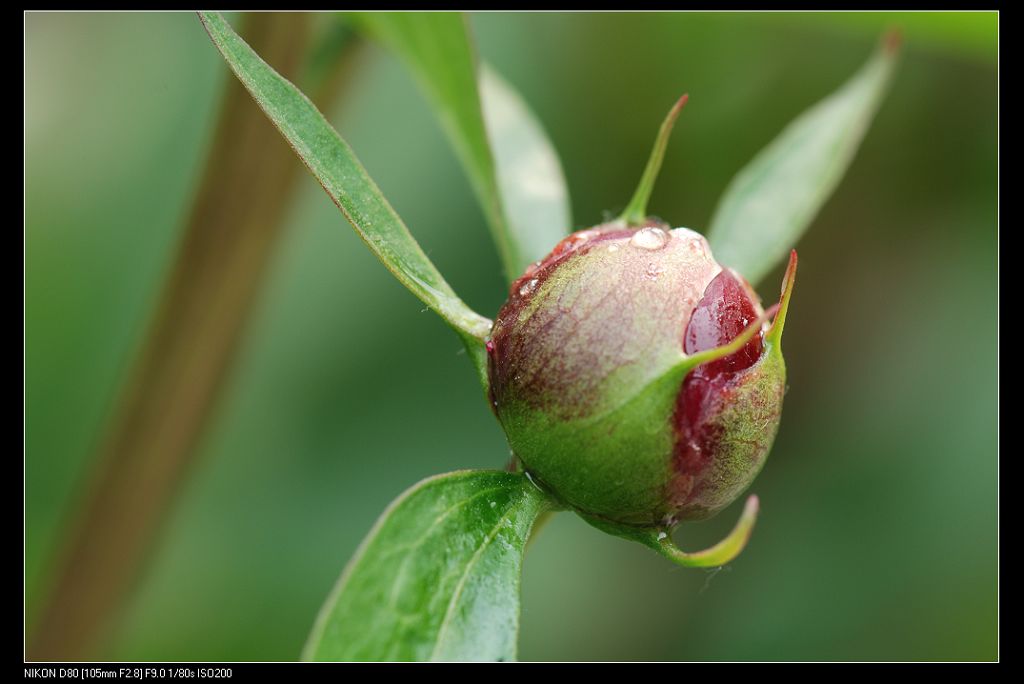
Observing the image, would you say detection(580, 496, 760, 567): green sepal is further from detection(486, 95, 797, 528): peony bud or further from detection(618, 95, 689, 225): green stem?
detection(618, 95, 689, 225): green stem

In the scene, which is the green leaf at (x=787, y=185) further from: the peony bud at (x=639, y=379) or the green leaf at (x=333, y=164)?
the green leaf at (x=333, y=164)

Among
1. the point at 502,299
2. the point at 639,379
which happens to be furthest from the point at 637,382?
the point at 502,299

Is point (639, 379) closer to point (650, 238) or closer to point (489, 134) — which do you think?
point (650, 238)

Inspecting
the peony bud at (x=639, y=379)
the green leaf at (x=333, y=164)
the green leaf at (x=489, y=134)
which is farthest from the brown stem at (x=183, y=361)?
the peony bud at (x=639, y=379)

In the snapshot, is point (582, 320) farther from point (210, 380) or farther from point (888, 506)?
point (888, 506)

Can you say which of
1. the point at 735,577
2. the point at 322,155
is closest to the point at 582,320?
the point at 322,155

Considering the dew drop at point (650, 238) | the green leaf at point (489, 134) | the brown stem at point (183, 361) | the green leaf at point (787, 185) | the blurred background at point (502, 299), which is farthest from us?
the blurred background at point (502, 299)
